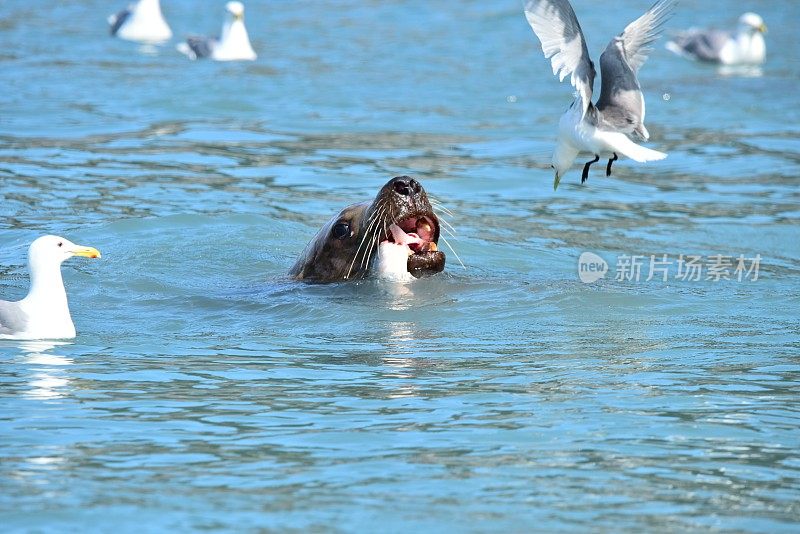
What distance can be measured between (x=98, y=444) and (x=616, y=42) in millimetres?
3186

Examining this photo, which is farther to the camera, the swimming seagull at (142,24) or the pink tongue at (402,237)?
the swimming seagull at (142,24)

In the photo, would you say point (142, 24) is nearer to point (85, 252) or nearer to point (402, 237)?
point (402, 237)

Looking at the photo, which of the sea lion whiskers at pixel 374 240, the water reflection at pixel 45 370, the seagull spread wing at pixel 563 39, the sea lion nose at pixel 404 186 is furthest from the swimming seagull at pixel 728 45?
the water reflection at pixel 45 370

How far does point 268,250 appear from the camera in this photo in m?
10.2

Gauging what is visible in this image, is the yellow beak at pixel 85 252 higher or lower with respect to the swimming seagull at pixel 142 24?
lower

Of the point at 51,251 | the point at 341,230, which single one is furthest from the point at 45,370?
the point at 341,230

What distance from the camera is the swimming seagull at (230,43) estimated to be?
1833 cm

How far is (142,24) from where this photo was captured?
2003 cm

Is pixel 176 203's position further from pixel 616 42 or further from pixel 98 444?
pixel 98 444

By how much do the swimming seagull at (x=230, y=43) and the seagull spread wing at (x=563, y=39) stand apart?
1190cm

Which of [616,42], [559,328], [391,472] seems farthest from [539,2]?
[391,472]

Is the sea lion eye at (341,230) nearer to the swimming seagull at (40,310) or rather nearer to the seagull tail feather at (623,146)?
the swimming seagull at (40,310)

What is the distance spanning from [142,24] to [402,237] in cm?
1264

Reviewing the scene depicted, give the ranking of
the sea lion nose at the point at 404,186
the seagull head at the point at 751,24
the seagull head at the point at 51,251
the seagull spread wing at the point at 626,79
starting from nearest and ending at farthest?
the seagull spread wing at the point at 626,79
the seagull head at the point at 51,251
the sea lion nose at the point at 404,186
the seagull head at the point at 751,24
